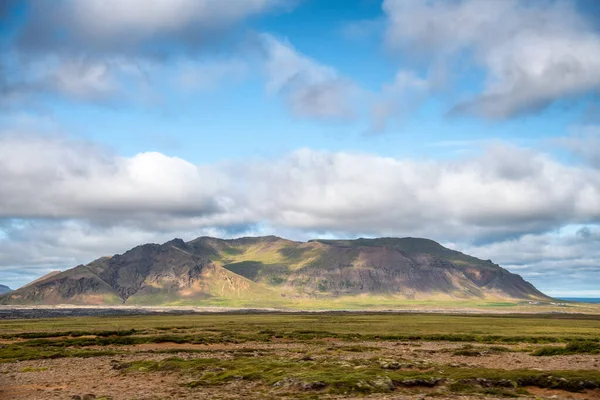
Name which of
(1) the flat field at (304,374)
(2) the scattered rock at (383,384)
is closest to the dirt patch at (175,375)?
(1) the flat field at (304,374)

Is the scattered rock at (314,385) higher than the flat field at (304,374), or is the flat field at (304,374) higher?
the scattered rock at (314,385)

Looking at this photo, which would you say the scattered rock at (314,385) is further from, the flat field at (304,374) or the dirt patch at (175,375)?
the dirt patch at (175,375)

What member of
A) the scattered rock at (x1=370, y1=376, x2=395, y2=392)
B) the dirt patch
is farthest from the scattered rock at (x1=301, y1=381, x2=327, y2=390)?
the scattered rock at (x1=370, y1=376, x2=395, y2=392)

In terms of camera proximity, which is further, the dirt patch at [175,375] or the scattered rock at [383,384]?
the scattered rock at [383,384]

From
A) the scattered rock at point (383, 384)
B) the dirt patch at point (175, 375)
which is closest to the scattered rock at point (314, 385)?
the dirt patch at point (175, 375)

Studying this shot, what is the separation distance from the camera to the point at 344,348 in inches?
2549

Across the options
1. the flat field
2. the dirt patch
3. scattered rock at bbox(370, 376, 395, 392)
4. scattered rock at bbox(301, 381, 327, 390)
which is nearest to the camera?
the dirt patch

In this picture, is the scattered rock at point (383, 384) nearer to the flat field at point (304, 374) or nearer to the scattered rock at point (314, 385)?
the flat field at point (304, 374)

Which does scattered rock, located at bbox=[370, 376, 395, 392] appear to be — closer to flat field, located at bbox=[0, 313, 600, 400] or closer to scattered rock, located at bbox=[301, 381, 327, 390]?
flat field, located at bbox=[0, 313, 600, 400]

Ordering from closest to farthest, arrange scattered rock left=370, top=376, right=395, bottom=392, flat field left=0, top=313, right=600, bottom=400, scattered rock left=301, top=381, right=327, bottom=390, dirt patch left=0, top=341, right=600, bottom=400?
dirt patch left=0, top=341, right=600, bottom=400 → flat field left=0, top=313, right=600, bottom=400 → scattered rock left=301, top=381, right=327, bottom=390 → scattered rock left=370, top=376, right=395, bottom=392

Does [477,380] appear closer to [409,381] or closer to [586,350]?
[409,381]

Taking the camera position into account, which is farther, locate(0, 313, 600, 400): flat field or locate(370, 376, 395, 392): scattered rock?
locate(370, 376, 395, 392): scattered rock

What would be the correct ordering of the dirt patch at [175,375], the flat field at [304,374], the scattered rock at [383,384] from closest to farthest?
the dirt patch at [175,375], the flat field at [304,374], the scattered rock at [383,384]

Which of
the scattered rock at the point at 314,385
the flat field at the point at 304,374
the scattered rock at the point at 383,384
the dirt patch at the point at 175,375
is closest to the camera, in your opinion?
the dirt patch at the point at 175,375
